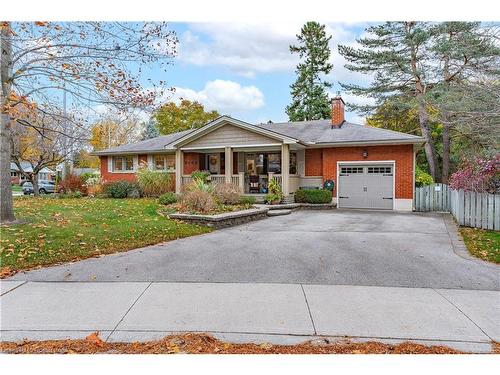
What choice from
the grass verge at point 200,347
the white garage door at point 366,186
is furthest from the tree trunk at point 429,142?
the grass verge at point 200,347

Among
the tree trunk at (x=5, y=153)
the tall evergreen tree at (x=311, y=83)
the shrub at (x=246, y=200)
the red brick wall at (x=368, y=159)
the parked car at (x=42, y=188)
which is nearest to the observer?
the tree trunk at (x=5, y=153)

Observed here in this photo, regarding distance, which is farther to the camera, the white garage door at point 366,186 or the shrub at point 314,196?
the shrub at point 314,196

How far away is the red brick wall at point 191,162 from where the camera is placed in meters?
17.3

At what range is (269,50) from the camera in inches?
226

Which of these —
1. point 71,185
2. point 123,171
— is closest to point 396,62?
point 123,171

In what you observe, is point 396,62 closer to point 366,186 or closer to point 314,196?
point 366,186

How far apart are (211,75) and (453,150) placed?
22.2 metres

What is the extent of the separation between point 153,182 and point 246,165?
15.8ft

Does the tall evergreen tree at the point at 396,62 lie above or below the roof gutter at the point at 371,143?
above

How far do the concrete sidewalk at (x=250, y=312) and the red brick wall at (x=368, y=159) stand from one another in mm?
10166

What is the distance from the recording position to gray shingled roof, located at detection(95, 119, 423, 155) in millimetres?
14094

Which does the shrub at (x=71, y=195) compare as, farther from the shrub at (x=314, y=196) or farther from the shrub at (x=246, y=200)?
the shrub at (x=314, y=196)

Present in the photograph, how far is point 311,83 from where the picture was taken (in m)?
33.1

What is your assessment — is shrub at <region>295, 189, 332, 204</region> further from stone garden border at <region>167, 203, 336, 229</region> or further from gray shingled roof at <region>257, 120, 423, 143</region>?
stone garden border at <region>167, 203, 336, 229</region>
